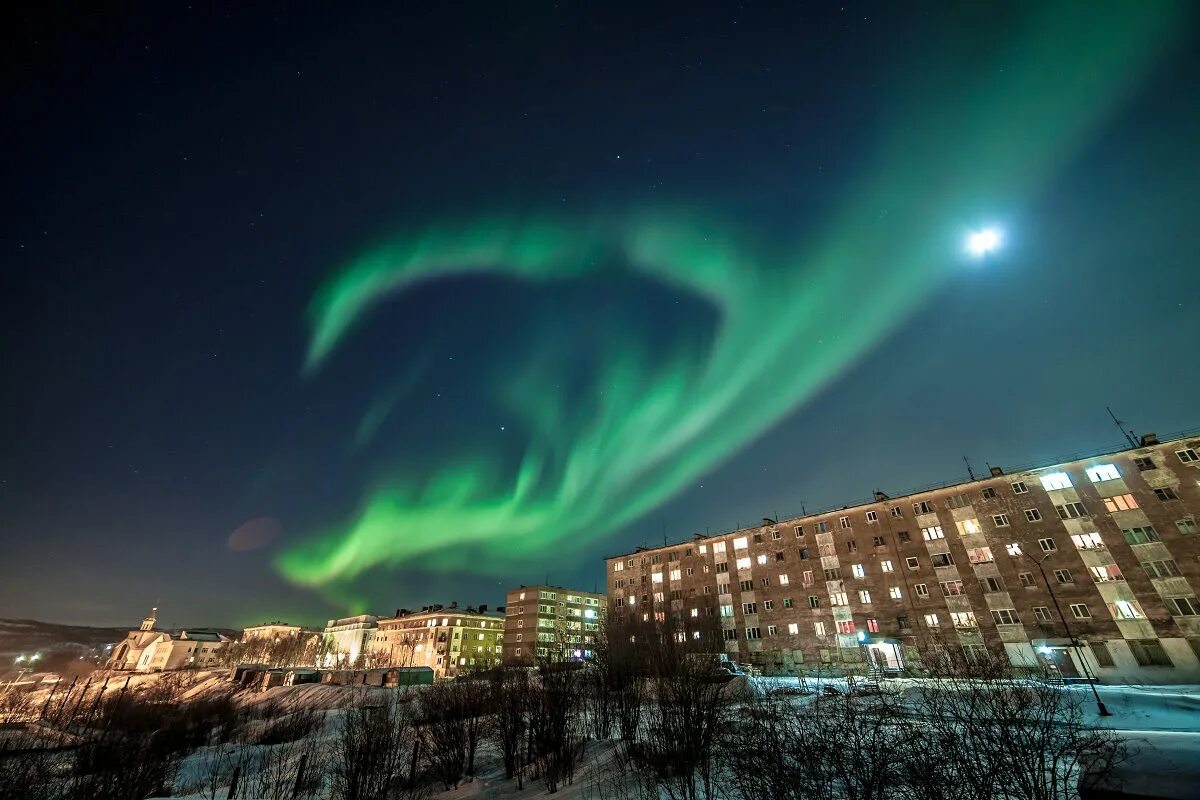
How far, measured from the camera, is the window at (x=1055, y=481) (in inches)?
2067

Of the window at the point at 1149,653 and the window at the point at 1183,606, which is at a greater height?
the window at the point at 1183,606

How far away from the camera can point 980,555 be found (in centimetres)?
5481

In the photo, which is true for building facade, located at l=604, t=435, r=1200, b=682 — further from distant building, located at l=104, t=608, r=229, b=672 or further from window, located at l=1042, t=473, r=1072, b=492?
distant building, located at l=104, t=608, r=229, b=672

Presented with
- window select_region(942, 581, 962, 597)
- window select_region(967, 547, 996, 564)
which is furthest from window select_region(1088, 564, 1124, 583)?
window select_region(942, 581, 962, 597)

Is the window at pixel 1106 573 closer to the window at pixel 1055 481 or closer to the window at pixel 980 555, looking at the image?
the window at pixel 980 555

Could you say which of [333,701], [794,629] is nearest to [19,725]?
[333,701]

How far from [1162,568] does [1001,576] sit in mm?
12564

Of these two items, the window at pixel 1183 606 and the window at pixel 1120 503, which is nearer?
the window at pixel 1183 606

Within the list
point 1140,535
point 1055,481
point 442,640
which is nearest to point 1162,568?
point 1140,535

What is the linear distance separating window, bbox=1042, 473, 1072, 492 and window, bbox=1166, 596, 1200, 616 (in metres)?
12.7

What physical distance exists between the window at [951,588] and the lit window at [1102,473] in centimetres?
1845

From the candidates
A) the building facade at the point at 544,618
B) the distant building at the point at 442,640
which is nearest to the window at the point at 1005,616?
the building facade at the point at 544,618

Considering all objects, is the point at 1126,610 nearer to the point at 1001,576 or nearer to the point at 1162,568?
the point at 1162,568

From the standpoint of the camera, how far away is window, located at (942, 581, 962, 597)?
180ft
